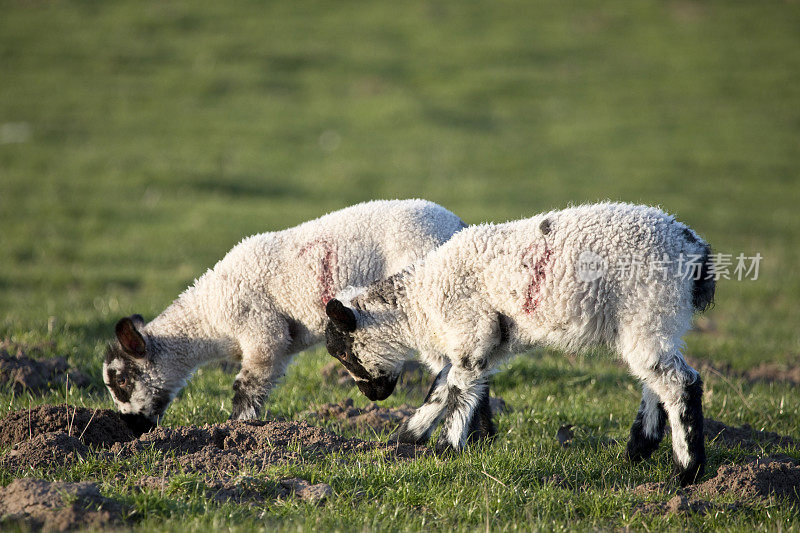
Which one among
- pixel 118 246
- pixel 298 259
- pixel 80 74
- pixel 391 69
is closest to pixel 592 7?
pixel 391 69

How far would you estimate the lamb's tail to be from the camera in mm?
5672

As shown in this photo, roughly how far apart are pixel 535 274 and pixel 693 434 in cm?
154

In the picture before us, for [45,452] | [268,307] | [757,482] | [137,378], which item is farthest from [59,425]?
[757,482]

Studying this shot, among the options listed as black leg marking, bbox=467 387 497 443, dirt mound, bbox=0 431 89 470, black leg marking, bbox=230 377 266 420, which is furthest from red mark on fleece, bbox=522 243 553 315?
dirt mound, bbox=0 431 89 470

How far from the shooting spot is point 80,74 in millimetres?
27797

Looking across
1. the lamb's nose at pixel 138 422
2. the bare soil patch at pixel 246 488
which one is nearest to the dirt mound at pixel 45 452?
the bare soil patch at pixel 246 488

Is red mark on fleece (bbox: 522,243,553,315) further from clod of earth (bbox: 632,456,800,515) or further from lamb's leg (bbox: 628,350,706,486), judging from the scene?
clod of earth (bbox: 632,456,800,515)

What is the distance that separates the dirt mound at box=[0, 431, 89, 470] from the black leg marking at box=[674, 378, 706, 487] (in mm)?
4091

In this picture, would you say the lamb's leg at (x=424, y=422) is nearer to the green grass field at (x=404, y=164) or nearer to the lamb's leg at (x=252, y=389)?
the green grass field at (x=404, y=164)

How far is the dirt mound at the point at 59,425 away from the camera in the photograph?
18.6 feet

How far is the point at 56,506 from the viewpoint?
4324 mm

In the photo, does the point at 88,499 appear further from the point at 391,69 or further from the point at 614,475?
the point at 391,69

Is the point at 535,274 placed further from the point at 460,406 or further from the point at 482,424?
the point at 482,424

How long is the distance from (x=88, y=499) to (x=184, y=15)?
104 ft
